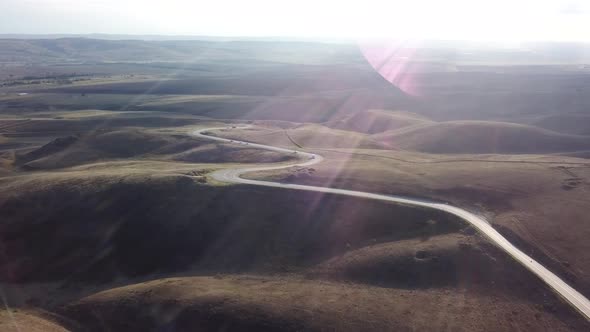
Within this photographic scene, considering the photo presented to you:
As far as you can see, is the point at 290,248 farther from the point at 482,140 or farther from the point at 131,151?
the point at 482,140

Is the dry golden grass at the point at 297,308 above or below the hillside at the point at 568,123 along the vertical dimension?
below

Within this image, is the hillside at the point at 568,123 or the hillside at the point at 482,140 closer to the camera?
the hillside at the point at 482,140

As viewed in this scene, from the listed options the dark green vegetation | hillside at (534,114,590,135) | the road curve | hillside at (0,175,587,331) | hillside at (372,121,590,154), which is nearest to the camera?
the road curve

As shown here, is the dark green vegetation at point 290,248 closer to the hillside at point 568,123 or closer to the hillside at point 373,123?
the hillside at point 373,123

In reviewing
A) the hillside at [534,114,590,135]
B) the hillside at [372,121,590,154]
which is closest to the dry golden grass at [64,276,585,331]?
the hillside at [372,121,590,154]

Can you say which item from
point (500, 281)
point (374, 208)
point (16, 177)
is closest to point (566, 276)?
point (500, 281)

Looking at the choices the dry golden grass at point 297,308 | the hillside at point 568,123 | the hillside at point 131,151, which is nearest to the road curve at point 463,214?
the dry golden grass at point 297,308

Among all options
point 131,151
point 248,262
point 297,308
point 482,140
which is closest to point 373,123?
point 482,140

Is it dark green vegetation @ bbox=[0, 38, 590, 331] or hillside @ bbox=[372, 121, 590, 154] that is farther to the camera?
hillside @ bbox=[372, 121, 590, 154]

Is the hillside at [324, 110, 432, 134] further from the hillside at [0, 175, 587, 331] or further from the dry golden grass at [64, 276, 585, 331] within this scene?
the dry golden grass at [64, 276, 585, 331]
